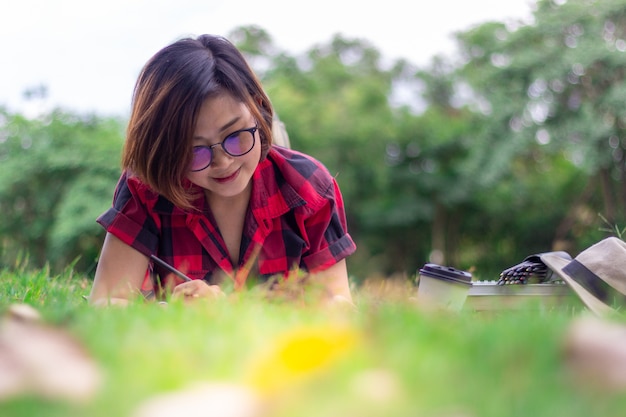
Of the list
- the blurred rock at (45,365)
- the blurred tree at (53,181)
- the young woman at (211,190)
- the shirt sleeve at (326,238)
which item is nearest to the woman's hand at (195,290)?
the young woman at (211,190)

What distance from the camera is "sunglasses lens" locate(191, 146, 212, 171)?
2486 millimetres

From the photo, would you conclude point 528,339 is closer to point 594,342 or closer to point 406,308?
point 594,342

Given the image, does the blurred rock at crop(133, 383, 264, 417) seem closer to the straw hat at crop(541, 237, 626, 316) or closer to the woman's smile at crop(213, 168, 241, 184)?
the straw hat at crop(541, 237, 626, 316)

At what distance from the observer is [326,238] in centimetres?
301

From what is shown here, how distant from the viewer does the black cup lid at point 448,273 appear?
2.20 meters

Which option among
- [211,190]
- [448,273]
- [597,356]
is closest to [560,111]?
[211,190]

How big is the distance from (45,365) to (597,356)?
0.75 metres

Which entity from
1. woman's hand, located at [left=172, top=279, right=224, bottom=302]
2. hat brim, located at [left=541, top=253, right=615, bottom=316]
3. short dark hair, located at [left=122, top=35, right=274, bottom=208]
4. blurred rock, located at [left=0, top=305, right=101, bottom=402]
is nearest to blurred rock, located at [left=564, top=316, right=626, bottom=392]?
blurred rock, located at [left=0, top=305, right=101, bottom=402]

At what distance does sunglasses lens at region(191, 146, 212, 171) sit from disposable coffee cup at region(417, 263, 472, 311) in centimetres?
84

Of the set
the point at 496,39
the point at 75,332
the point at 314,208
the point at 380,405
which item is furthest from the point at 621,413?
the point at 496,39

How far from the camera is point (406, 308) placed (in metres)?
1.35

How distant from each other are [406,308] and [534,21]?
12.7 metres

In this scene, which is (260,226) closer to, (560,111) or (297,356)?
(297,356)

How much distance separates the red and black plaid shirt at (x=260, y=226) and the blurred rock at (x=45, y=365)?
176 cm
